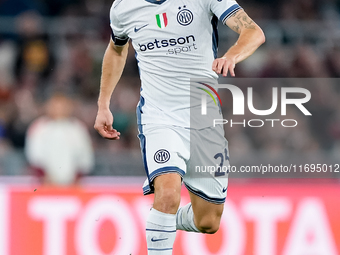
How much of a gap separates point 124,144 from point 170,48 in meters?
4.26

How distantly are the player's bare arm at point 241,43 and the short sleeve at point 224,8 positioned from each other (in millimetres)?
33

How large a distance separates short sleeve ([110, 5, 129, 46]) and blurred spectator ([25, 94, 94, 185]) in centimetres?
299

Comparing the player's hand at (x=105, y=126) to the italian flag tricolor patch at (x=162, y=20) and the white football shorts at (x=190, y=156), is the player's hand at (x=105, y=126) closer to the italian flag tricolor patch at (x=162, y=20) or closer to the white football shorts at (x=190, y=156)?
the white football shorts at (x=190, y=156)

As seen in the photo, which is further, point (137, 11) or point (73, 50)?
point (73, 50)

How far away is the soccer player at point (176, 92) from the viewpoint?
4.12 meters

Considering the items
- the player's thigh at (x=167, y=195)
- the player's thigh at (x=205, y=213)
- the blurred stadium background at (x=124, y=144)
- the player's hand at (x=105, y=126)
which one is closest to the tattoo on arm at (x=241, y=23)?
the player's thigh at (x=167, y=195)

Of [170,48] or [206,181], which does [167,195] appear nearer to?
[206,181]

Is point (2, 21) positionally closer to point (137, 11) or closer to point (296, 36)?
point (296, 36)

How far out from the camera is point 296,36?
9.35 m

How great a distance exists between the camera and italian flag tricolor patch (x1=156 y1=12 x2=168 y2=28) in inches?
169

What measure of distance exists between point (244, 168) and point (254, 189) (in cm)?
104

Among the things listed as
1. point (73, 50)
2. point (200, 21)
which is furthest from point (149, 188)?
point (73, 50)

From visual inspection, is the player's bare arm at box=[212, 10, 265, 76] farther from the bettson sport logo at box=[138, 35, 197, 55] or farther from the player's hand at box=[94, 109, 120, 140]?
the player's hand at box=[94, 109, 120, 140]

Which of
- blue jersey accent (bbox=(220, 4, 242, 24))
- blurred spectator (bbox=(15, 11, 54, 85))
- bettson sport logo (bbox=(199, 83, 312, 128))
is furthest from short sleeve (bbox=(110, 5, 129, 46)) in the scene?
blurred spectator (bbox=(15, 11, 54, 85))
